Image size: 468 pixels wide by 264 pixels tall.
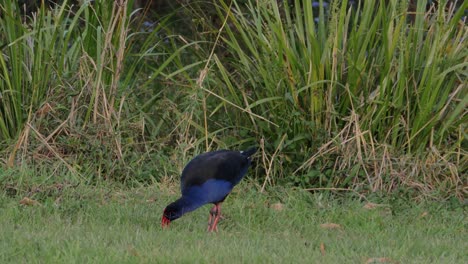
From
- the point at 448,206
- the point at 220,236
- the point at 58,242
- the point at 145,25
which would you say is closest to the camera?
the point at 58,242

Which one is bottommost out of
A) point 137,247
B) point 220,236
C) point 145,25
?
point 145,25

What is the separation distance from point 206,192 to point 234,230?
36cm

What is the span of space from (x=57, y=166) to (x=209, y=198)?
1809 mm

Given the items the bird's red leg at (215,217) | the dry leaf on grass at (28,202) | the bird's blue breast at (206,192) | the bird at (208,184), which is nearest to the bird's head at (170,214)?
the bird at (208,184)

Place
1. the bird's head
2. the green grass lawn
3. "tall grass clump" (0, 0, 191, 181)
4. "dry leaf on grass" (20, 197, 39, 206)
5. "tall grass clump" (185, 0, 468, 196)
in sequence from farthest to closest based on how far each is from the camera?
"tall grass clump" (0, 0, 191, 181) → "tall grass clump" (185, 0, 468, 196) → "dry leaf on grass" (20, 197, 39, 206) → the bird's head → the green grass lawn

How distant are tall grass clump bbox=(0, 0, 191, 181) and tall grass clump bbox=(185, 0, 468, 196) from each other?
691 mm

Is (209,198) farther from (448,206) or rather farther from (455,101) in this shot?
(455,101)

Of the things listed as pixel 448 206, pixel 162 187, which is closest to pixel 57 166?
pixel 162 187

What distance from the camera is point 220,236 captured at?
642 cm

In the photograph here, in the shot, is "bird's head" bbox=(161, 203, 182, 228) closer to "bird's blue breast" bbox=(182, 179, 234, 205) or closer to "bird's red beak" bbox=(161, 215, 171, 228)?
"bird's red beak" bbox=(161, 215, 171, 228)

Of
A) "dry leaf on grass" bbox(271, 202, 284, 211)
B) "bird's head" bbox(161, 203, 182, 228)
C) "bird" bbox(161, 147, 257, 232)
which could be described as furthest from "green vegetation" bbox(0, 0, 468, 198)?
"bird's head" bbox(161, 203, 182, 228)

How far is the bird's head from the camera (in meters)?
6.62

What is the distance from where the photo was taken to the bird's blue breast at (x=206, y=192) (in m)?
6.70

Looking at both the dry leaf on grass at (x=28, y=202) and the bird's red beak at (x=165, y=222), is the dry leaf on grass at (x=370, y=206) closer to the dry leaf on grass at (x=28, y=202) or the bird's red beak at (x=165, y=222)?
the bird's red beak at (x=165, y=222)
